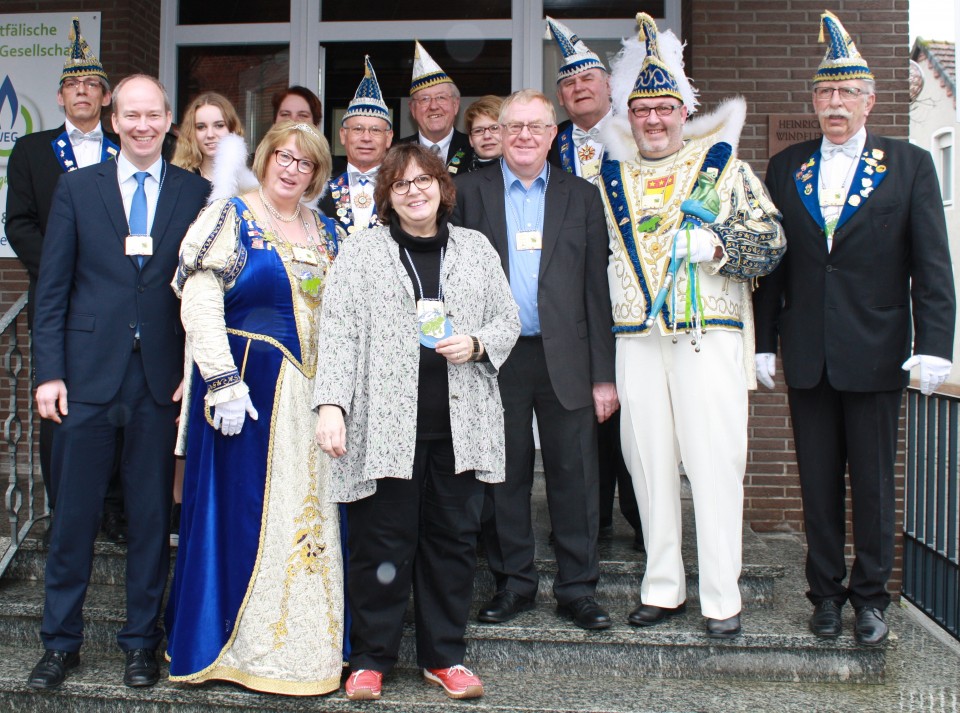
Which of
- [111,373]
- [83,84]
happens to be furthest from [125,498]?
[83,84]

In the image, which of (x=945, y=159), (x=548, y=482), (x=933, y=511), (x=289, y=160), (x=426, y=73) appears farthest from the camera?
(x=945, y=159)

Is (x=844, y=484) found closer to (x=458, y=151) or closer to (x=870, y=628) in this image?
(x=870, y=628)

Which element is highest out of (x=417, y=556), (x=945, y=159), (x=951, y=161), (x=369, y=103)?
(x=945, y=159)

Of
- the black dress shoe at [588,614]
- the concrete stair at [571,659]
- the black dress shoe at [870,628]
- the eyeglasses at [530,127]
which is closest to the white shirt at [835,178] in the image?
the eyeglasses at [530,127]

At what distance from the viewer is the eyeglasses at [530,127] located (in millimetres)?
3598

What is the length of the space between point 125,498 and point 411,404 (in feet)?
3.68

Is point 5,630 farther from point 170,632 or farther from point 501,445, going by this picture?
point 501,445

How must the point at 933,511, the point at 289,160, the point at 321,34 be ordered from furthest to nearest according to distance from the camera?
the point at 321,34, the point at 933,511, the point at 289,160

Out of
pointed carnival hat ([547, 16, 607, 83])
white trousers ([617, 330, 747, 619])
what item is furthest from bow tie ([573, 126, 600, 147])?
white trousers ([617, 330, 747, 619])

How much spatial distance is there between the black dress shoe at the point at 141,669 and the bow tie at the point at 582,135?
2.76m

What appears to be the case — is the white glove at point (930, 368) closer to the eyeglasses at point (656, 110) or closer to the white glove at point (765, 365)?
the white glove at point (765, 365)

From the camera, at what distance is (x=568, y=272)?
141 inches

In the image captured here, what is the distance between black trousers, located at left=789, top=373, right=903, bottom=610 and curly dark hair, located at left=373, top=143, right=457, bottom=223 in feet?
5.30

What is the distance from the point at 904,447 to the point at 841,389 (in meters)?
Result: 2.37
